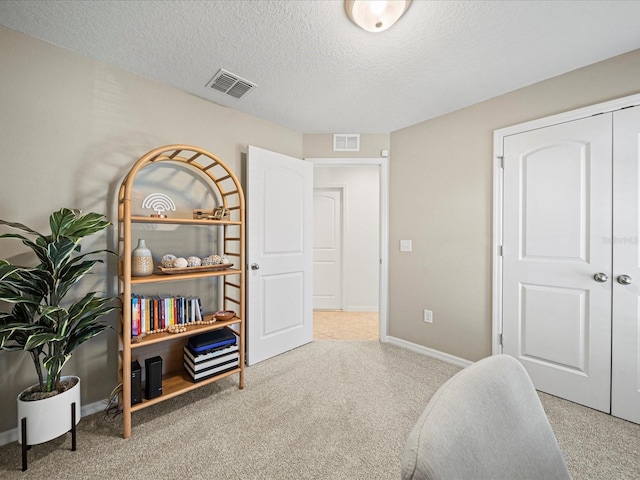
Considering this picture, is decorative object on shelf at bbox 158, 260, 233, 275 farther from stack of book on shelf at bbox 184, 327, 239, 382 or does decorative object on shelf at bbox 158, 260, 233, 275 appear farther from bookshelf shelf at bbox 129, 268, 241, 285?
stack of book on shelf at bbox 184, 327, 239, 382

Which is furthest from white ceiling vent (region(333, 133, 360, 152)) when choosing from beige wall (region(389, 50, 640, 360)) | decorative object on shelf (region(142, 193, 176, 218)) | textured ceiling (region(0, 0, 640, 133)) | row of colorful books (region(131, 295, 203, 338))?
row of colorful books (region(131, 295, 203, 338))

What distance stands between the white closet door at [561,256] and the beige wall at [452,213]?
0.60ft

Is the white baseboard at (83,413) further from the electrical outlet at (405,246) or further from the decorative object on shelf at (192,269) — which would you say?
the electrical outlet at (405,246)

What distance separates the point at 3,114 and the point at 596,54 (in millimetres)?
3660

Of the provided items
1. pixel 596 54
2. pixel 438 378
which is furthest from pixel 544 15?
pixel 438 378

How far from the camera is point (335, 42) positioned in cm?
172

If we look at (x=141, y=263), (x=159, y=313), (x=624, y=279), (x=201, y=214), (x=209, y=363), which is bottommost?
(x=209, y=363)

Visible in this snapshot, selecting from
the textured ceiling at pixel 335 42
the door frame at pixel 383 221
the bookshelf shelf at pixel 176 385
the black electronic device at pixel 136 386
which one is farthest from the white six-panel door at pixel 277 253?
the black electronic device at pixel 136 386

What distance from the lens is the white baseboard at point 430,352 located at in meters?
2.64

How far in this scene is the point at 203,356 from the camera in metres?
2.05

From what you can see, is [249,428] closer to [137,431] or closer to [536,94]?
[137,431]

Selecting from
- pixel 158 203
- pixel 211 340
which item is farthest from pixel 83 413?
pixel 158 203

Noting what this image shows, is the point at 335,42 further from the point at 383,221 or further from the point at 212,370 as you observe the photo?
the point at 212,370

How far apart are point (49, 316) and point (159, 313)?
1.98 feet
